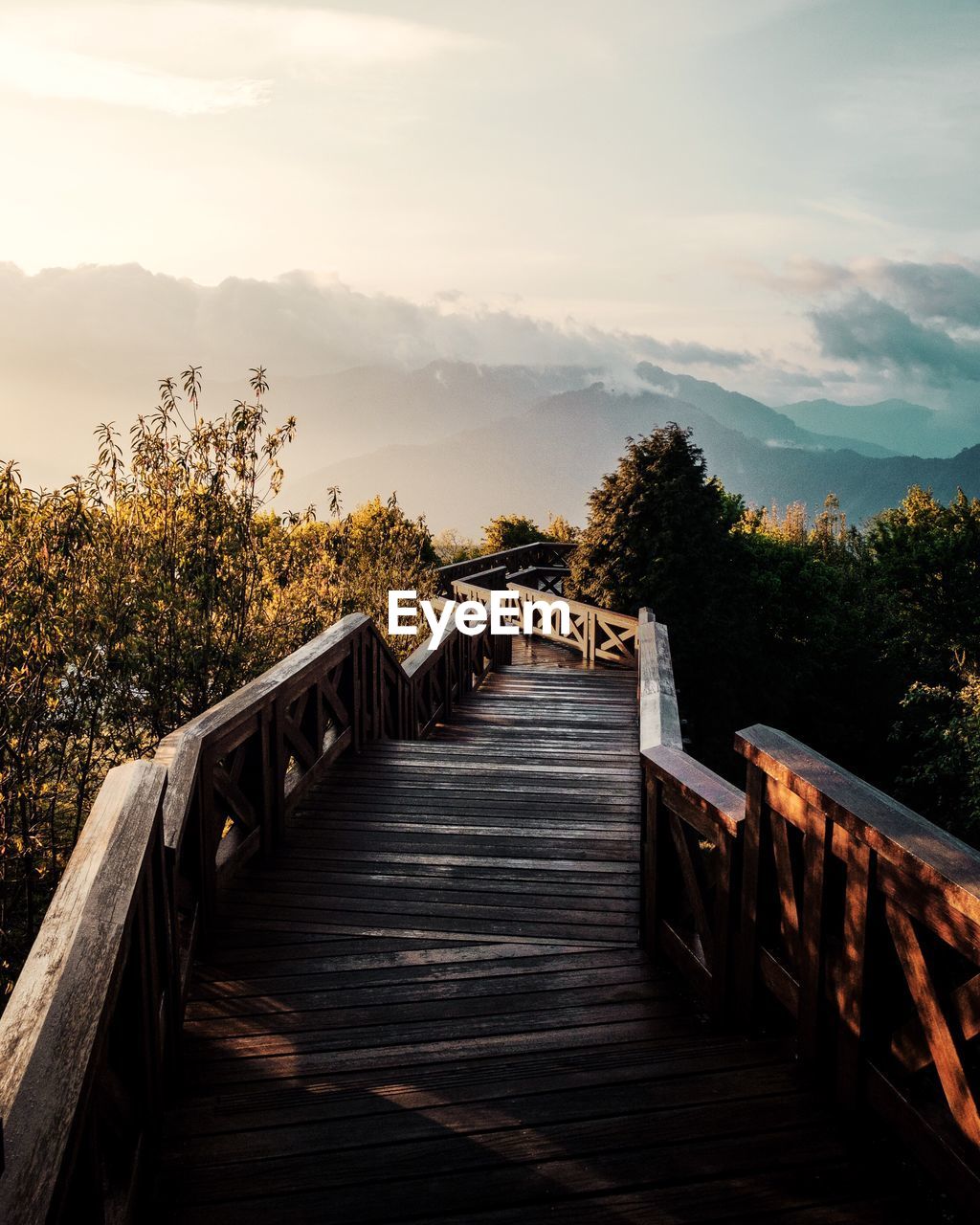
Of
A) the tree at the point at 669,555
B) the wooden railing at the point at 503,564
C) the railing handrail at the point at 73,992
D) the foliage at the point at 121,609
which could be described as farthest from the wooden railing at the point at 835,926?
the tree at the point at 669,555

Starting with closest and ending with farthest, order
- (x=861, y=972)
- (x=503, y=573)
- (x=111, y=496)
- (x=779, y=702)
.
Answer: (x=861, y=972) → (x=111, y=496) → (x=503, y=573) → (x=779, y=702)

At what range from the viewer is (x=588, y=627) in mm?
14711

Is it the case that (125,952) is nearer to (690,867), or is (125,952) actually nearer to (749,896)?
(749,896)

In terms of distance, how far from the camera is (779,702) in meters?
27.1

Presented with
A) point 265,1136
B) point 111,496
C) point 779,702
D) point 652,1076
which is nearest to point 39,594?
point 111,496

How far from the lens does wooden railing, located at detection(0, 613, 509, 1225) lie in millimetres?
1479

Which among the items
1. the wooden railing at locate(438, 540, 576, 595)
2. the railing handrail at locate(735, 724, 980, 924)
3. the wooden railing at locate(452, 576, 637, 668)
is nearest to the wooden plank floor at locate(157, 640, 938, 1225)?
the railing handrail at locate(735, 724, 980, 924)

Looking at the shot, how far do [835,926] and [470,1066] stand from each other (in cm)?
119

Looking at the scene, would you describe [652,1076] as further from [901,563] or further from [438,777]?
[901,563]

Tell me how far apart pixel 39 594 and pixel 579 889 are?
4594 millimetres

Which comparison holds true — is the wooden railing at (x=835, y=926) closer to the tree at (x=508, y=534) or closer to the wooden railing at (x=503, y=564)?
the wooden railing at (x=503, y=564)

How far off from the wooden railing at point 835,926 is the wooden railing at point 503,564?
15051mm

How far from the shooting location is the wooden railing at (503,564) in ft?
66.7

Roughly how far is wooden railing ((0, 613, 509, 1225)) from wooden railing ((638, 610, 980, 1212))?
173 cm
